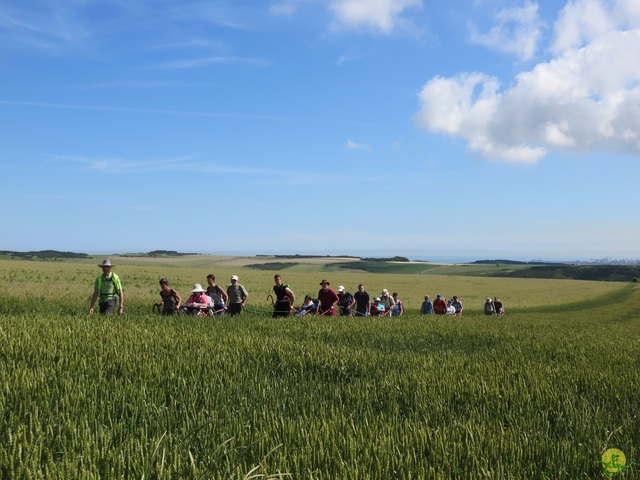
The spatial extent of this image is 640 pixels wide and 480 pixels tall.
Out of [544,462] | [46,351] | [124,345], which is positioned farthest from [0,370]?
[544,462]

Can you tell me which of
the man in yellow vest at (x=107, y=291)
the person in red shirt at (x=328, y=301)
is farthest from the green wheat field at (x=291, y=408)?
the person in red shirt at (x=328, y=301)

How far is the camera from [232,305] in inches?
659

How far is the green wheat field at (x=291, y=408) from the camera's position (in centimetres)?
382

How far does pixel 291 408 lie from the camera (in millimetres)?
5594

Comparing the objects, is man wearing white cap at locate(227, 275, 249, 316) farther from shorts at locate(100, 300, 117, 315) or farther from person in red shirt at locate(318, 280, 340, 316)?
shorts at locate(100, 300, 117, 315)

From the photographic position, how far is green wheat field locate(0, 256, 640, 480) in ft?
12.5

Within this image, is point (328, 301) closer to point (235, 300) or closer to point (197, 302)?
point (235, 300)
